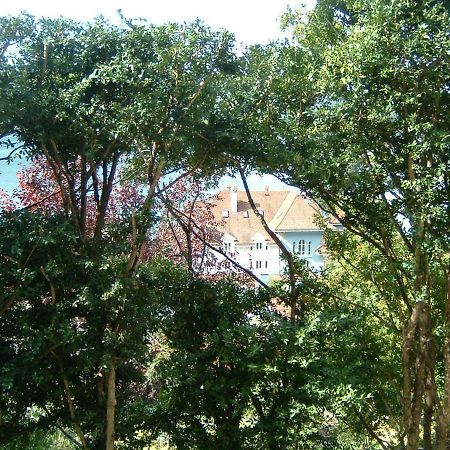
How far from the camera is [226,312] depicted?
166 inches

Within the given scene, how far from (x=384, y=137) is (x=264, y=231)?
459cm

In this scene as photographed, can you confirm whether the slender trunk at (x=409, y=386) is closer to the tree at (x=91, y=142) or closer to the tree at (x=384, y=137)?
the tree at (x=384, y=137)

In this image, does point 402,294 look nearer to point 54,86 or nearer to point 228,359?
point 228,359

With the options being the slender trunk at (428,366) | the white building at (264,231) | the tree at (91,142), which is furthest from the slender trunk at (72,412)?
the white building at (264,231)

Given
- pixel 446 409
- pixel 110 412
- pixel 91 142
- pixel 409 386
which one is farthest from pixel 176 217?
pixel 446 409

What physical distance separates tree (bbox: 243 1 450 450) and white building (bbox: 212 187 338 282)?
2.35 meters

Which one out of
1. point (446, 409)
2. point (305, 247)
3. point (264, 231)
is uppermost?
point (264, 231)

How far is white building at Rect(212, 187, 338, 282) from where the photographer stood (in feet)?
23.8

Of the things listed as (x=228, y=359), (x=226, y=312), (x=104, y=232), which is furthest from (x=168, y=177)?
(x=228, y=359)

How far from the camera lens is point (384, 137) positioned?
12.7ft

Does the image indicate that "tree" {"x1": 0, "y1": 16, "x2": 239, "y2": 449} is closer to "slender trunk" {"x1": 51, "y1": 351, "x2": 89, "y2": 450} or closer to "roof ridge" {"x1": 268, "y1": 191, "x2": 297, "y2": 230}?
"slender trunk" {"x1": 51, "y1": 351, "x2": 89, "y2": 450}

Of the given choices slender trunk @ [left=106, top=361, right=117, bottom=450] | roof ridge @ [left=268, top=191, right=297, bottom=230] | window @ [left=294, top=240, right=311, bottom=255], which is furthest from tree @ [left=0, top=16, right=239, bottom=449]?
roof ridge @ [left=268, top=191, right=297, bottom=230]

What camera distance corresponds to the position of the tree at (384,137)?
141 inches

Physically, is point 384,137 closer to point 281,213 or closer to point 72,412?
point 72,412
